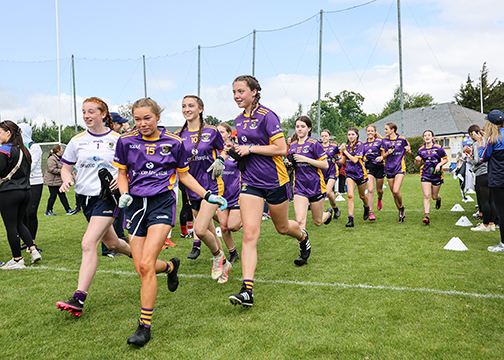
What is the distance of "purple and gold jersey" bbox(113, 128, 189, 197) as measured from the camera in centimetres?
356

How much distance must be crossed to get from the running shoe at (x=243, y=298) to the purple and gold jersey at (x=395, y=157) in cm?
677

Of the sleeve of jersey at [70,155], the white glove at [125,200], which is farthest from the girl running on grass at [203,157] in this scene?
the white glove at [125,200]

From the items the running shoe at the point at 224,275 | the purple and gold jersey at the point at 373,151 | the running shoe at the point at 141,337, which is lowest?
the running shoe at the point at 224,275

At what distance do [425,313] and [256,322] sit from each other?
1638 millimetres

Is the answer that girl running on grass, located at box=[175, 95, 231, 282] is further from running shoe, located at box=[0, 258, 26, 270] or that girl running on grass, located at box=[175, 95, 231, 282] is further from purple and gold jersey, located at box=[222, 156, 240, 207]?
running shoe, located at box=[0, 258, 26, 270]

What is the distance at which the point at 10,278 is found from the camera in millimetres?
5250

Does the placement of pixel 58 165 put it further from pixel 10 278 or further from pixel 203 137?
pixel 203 137

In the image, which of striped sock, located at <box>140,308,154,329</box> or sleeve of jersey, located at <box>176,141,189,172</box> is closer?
striped sock, located at <box>140,308,154,329</box>

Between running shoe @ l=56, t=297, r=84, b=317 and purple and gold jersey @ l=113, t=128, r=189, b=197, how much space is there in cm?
122

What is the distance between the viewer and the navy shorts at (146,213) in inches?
139

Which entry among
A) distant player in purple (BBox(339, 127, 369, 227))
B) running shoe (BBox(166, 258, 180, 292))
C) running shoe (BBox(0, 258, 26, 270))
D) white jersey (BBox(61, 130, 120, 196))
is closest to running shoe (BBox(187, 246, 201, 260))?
running shoe (BBox(166, 258, 180, 292))

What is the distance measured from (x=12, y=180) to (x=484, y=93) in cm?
6259

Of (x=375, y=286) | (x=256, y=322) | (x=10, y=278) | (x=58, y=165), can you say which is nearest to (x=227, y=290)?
(x=256, y=322)

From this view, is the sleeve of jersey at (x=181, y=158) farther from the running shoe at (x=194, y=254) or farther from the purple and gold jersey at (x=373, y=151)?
the purple and gold jersey at (x=373, y=151)
